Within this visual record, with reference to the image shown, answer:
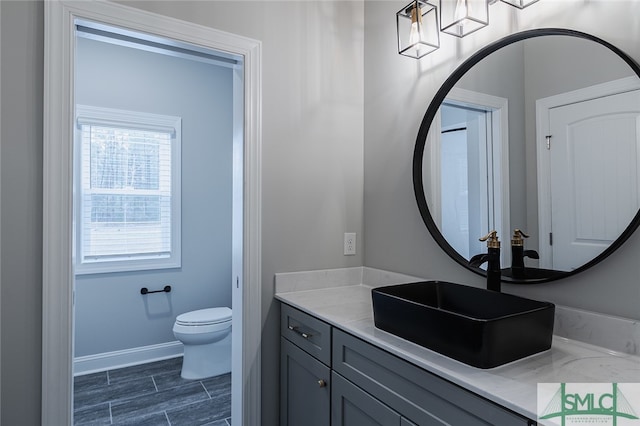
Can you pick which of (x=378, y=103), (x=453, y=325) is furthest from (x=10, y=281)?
(x=378, y=103)

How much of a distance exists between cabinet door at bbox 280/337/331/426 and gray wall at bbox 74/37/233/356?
179 cm

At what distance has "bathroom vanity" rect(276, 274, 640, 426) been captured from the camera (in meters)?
0.86

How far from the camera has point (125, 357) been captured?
2992 millimetres

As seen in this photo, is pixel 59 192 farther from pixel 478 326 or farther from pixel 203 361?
pixel 203 361

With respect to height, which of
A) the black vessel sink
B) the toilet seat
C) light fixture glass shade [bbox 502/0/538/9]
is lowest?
the toilet seat

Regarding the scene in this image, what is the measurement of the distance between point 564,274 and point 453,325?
0.48 m

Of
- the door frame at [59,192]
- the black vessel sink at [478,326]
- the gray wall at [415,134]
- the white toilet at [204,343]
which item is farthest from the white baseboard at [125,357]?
the black vessel sink at [478,326]

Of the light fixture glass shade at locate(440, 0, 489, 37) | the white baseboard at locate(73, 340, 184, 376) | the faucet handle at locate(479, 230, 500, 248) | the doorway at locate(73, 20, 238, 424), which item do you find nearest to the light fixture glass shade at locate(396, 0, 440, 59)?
the light fixture glass shade at locate(440, 0, 489, 37)

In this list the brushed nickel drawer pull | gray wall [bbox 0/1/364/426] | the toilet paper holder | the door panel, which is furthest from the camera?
the toilet paper holder

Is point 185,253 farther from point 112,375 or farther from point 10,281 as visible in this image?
point 10,281

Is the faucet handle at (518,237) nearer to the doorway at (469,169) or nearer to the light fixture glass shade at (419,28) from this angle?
the doorway at (469,169)

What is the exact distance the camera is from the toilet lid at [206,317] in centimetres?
275

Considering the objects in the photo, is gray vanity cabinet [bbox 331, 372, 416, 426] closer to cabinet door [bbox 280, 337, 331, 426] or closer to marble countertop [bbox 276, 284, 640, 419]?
cabinet door [bbox 280, 337, 331, 426]

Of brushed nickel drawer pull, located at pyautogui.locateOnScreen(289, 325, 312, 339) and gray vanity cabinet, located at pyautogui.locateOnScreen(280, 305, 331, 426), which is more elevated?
brushed nickel drawer pull, located at pyautogui.locateOnScreen(289, 325, 312, 339)
